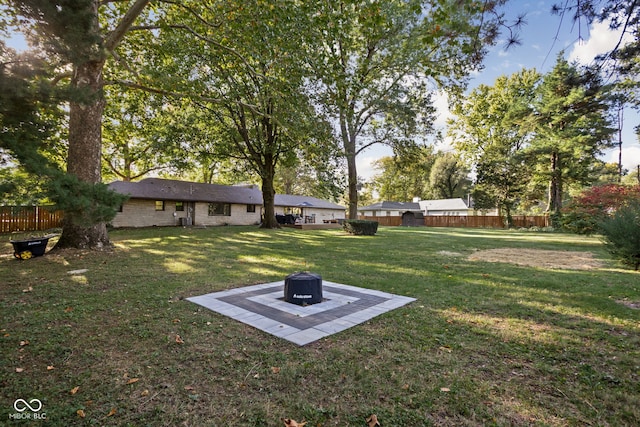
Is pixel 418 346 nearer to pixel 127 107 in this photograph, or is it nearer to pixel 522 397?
pixel 522 397

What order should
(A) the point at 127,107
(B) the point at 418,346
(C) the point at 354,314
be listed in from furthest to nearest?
(A) the point at 127,107, (C) the point at 354,314, (B) the point at 418,346

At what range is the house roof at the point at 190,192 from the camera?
65.8 ft

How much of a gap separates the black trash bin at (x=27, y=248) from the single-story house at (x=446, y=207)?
41.0 m

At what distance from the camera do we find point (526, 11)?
350cm

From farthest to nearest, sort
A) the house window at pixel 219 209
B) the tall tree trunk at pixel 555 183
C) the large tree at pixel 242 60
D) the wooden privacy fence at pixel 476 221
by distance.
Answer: the wooden privacy fence at pixel 476 221 → the tall tree trunk at pixel 555 183 → the house window at pixel 219 209 → the large tree at pixel 242 60

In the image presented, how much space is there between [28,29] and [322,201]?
32.1m

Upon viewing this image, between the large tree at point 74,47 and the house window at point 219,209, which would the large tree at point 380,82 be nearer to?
the large tree at point 74,47

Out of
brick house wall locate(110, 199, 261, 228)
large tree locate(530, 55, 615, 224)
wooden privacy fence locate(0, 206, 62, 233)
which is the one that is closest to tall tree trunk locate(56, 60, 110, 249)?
wooden privacy fence locate(0, 206, 62, 233)

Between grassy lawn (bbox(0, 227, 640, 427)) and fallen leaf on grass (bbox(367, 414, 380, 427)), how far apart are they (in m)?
0.04

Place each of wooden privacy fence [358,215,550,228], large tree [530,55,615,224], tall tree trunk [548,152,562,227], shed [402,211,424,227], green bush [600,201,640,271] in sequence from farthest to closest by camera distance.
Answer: shed [402,211,424,227], wooden privacy fence [358,215,550,228], tall tree trunk [548,152,562,227], large tree [530,55,615,224], green bush [600,201,640,271]

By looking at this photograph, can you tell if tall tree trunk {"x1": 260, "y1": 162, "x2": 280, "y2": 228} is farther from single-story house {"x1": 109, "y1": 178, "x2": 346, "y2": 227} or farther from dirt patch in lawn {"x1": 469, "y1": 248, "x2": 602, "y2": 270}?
dirt patch in lawn {"x1": 469, "y1": 248, "x2": 602, "y2": 270}

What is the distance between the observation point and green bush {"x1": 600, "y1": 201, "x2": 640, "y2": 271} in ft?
24.0

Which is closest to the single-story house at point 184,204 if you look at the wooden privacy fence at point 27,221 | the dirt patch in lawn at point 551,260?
the wooden privacy fence at point 27,221

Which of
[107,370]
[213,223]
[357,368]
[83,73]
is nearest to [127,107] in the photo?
[213,223]
